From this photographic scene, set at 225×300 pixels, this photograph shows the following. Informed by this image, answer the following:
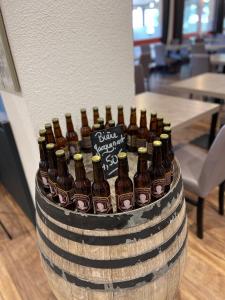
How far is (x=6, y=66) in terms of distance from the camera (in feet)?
3.71

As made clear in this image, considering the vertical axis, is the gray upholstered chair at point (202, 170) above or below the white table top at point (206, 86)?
below

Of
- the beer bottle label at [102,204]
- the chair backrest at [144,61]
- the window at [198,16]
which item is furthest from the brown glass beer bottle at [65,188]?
the window at [198,16]

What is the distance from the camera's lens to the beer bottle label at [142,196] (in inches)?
32.8

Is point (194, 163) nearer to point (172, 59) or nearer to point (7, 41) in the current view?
point (7, 41)

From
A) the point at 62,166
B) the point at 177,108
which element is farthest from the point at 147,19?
the point at 62,166

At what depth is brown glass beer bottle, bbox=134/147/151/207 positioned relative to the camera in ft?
2.71

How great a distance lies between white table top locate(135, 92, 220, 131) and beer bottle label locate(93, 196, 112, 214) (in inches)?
42.6

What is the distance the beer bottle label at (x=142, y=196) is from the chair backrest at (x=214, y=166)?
2.41ft

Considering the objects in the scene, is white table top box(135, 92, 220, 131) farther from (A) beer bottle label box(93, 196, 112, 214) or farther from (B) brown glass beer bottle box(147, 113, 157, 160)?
(A) beer bottle label box(93, 196, 112, 214)

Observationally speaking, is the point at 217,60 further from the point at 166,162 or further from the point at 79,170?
the point at 79,170

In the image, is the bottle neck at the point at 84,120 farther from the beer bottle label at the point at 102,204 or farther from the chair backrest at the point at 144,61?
the chair backrest at the point at 144,61

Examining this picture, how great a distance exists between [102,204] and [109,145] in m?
0.26

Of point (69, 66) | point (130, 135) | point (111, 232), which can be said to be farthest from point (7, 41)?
point (111, 232)

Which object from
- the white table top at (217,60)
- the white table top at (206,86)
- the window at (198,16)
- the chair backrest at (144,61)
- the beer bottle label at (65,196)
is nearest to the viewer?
the beer bottle label at (65,196)
